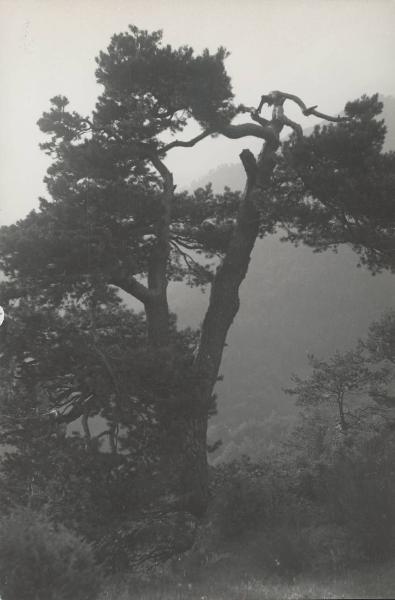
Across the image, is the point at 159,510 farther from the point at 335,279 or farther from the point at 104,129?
the point at 335,279

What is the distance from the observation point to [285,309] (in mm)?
96188

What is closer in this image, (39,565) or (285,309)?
(39,565)

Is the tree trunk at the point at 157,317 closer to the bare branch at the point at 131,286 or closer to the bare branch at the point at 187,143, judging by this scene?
the bare branch at the point at 131,286

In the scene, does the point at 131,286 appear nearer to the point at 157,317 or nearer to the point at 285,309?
the point at 157,317

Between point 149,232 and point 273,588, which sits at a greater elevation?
point 149,232

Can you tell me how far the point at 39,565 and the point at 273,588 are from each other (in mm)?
2683

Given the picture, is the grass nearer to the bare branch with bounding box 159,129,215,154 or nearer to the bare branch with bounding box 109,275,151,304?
the bare branch with bounding box 109,275,151,304

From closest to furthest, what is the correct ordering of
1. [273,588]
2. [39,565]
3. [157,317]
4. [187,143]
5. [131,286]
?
[39,565], [273,588], [131,286], [157,317], [187,143]

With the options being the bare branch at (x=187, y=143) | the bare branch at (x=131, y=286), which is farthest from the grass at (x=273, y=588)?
the bare branch at (x=187, y=143)

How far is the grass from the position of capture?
5156 mm

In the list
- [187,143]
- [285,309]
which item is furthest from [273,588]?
[285,309]

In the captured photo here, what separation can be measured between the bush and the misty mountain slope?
81218 mm

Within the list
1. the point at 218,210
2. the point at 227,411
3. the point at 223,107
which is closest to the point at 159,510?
the point at 218,210

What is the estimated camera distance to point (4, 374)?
7277 millimetres
